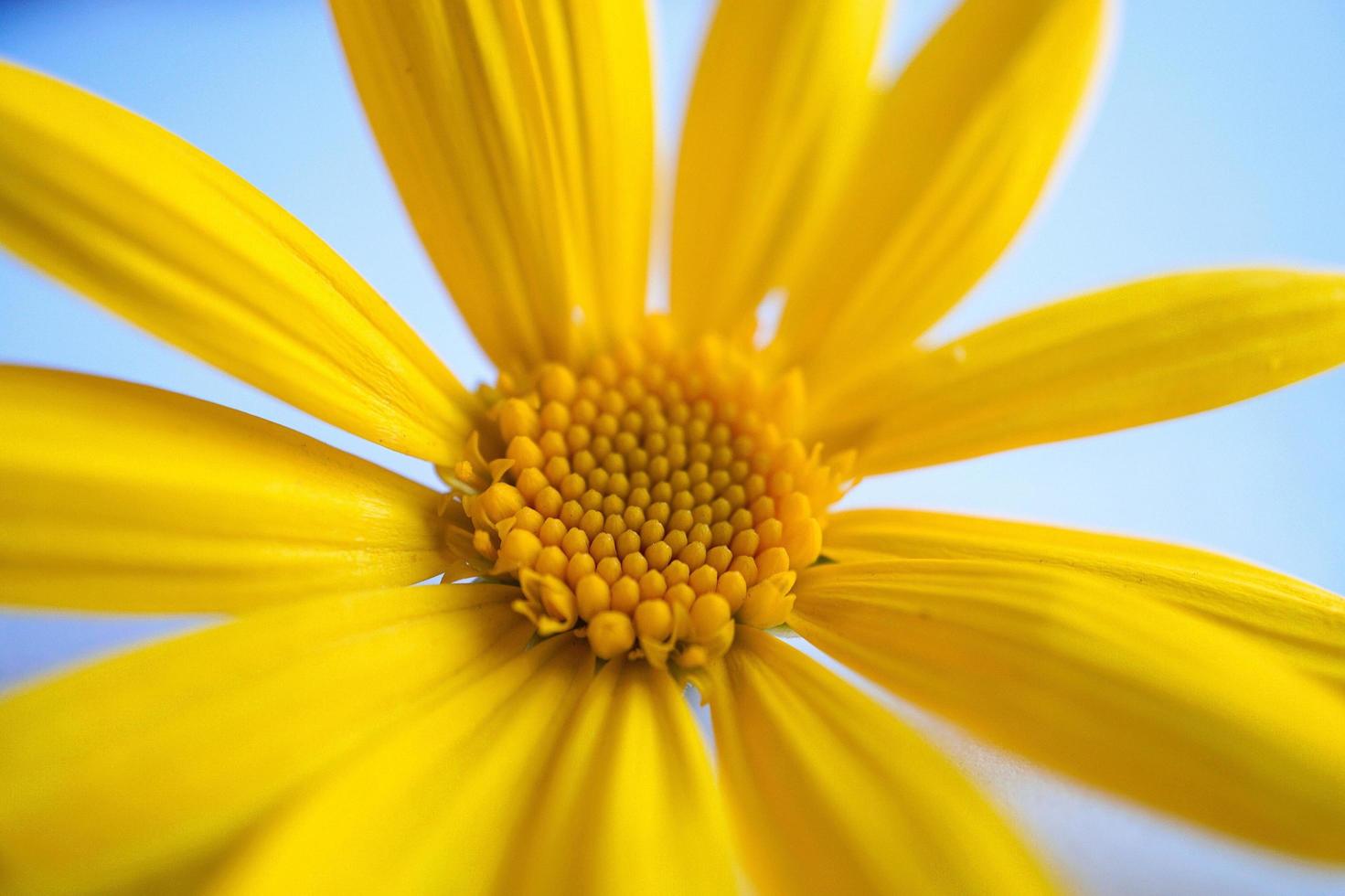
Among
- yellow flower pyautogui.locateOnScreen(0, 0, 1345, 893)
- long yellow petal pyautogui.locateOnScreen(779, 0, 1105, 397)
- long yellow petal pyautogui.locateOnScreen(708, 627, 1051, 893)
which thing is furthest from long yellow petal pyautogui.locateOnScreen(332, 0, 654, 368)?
long yellow petal pyautogui.locateOnScreen(708, 627, 1051, 893)

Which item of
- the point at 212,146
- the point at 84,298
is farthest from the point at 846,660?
the point at 212,146

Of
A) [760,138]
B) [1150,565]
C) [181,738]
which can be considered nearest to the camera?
[181,738]

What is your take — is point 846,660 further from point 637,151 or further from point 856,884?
point 637,151

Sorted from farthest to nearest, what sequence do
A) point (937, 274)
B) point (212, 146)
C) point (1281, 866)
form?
point (212, 146) → point (937, 274) → point (1281, 866)

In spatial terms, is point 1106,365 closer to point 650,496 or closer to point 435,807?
point 650,496

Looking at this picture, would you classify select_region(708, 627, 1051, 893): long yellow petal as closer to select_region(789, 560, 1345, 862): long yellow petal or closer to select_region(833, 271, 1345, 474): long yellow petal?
select_region(789, 560, 1345, 862): long yellow petal

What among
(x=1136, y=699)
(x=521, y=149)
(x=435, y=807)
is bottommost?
(x=435, y=807)

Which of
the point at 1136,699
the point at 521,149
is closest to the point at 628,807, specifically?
the point at 1136,699
